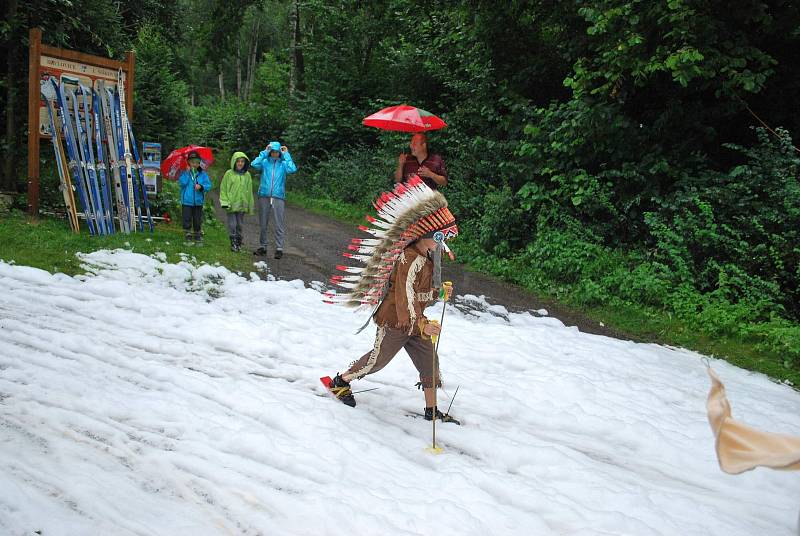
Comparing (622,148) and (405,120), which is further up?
(405,120)

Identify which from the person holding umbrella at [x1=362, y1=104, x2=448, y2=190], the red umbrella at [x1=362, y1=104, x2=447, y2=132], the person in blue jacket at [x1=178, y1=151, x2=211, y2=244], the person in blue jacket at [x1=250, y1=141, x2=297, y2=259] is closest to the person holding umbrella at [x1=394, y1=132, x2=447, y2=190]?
the person holding umbrella at [x1=362, y1=104, x2=448, y2=190]

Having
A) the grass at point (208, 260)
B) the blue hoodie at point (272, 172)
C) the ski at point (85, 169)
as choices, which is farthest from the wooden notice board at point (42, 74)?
the blue hoodie at point (272, 172)

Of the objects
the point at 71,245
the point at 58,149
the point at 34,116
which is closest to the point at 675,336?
the point at 71,245

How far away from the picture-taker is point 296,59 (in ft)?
82.9

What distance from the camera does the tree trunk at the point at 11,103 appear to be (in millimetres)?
10180

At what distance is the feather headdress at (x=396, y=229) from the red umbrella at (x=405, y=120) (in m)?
3.41

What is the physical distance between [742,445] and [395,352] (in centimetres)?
346

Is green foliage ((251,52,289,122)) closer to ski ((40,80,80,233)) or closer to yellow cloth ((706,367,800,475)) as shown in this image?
ski ((40,80,80,233))

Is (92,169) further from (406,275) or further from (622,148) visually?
(622,148)

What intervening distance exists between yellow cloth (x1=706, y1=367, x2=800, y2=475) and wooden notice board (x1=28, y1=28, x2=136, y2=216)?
33.8 feet

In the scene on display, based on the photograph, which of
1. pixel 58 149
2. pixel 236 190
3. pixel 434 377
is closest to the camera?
pixel 434 377

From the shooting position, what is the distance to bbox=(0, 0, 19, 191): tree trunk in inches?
401

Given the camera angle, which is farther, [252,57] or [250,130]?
[252,57]

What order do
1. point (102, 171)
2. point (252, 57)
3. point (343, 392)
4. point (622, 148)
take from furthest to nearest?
point (252, 57) → point (622, 148) → point (102, 171) → point (343, 392)
